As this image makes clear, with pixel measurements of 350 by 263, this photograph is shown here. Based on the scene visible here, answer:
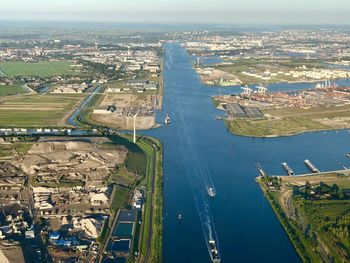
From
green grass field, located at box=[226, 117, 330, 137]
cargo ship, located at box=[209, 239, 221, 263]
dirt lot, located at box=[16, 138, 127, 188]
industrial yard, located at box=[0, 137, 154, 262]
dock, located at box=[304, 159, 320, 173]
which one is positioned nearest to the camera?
cargo ship, located at box=[209, 239, 221, 263]

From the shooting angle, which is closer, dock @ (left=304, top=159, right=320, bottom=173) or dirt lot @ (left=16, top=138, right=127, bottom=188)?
dirt lot @ (left=16, top=138, right=127, bottom=188)

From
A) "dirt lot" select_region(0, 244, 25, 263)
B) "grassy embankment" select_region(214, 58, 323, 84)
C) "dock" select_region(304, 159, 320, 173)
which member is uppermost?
"grassy embankment" select_region(214, 58, 323, 84)

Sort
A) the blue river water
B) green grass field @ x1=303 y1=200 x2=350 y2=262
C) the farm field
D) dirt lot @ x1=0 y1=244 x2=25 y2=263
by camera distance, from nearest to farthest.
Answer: dirt lot @ x1=0 y1=244 x2=25 y2=263, green grass field @ x1=303 y1=200 x2=350 y2=262, the blue river water, the farm field

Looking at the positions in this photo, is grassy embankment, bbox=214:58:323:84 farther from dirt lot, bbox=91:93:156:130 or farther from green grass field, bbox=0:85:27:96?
green grass field, bbox=0:85:27:96

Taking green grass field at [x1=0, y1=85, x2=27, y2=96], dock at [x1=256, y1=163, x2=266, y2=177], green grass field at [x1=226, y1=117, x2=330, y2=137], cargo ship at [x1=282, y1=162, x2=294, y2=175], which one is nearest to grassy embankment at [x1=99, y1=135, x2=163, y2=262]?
dock at [x1=256, y1=163, x2=266, y2=177]

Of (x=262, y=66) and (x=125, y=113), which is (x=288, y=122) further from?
(x=262, y=66)

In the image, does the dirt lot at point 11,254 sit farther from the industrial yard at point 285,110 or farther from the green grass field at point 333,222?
the industrial yard at point 285,110

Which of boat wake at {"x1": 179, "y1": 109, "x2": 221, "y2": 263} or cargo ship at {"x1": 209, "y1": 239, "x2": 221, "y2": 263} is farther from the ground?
boat wake at {"x1": 179, "y1": 109, "x2": 221, "y2": 263}
